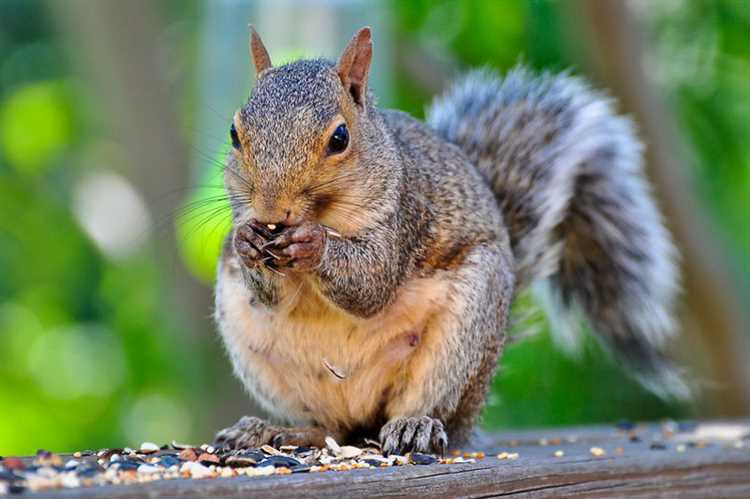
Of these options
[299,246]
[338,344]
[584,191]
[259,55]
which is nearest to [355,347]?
[338,344]

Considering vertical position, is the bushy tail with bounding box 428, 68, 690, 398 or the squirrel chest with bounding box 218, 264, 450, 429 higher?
the bushy tail with bounding box 428, 68, 690, 398

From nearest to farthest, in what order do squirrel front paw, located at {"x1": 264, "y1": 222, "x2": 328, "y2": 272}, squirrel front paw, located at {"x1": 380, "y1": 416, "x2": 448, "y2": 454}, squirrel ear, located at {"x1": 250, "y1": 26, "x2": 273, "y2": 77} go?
1. squirrel front paw, located at {"x1": 264, "y1": 222, "x2": 328, "y2": 272}
2. squirrel front paw, located at {"x1": 380, "y1": 416, "x2": 448, "y2": 454}
3. squirrel ear, located at {"x1": 250, "y1": 26, "x2": 273, "y2": 77}

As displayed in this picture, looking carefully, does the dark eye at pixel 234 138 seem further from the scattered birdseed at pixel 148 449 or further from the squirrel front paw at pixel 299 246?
the scattered birdseed at pixel 148 449

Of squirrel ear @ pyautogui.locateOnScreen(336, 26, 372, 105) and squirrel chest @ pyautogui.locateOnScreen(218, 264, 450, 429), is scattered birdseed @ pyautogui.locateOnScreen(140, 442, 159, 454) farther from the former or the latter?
squirrel ear @ pyautogui.locateOnScreen(336, 26, 372, 105)

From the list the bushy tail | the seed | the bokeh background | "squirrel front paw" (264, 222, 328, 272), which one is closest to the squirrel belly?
"squirrel front paw" (264, 222, 328, 272)

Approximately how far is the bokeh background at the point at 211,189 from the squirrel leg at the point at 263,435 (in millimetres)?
404

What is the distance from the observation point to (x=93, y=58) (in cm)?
432

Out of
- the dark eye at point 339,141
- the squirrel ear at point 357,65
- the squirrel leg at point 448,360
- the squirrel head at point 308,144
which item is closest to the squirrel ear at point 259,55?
the squirrel head at point 308,144

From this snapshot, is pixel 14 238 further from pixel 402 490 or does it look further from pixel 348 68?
pixel 402 490

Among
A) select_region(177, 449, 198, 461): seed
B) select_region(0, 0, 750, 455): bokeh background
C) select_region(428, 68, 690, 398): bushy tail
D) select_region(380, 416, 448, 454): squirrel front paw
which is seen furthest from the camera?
select_region(0, 0, 750, 455): bokeh background

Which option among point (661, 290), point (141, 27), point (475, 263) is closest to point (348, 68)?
point (475, 263)

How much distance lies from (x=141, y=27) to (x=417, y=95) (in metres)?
1.07

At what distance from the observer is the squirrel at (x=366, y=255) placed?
1.92 m

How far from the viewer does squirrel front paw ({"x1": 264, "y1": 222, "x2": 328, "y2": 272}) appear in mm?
1894
